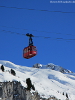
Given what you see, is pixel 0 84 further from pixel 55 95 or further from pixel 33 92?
pixel 55 95

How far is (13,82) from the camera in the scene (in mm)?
117000

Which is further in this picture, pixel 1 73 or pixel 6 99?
pixel 1 73

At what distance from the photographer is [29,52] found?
46.2 meters

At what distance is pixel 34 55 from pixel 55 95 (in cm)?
7551

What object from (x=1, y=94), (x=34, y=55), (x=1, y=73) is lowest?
(x=34, y=55)

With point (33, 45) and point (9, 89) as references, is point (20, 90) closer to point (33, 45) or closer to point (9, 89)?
point (9, 89)

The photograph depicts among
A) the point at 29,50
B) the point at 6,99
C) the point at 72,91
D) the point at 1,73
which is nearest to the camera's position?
the point at 29,50

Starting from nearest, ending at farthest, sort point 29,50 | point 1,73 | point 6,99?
point 29,50
point 6,99
point 1,73

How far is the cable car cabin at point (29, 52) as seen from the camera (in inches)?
1815

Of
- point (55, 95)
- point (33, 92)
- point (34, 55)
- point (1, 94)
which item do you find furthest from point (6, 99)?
point (34, 55)

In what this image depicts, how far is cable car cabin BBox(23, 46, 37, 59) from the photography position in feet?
151

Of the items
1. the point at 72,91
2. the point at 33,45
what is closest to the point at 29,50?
the point at 33,45

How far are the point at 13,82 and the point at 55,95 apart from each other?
19356 millimetres

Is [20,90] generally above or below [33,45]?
above
